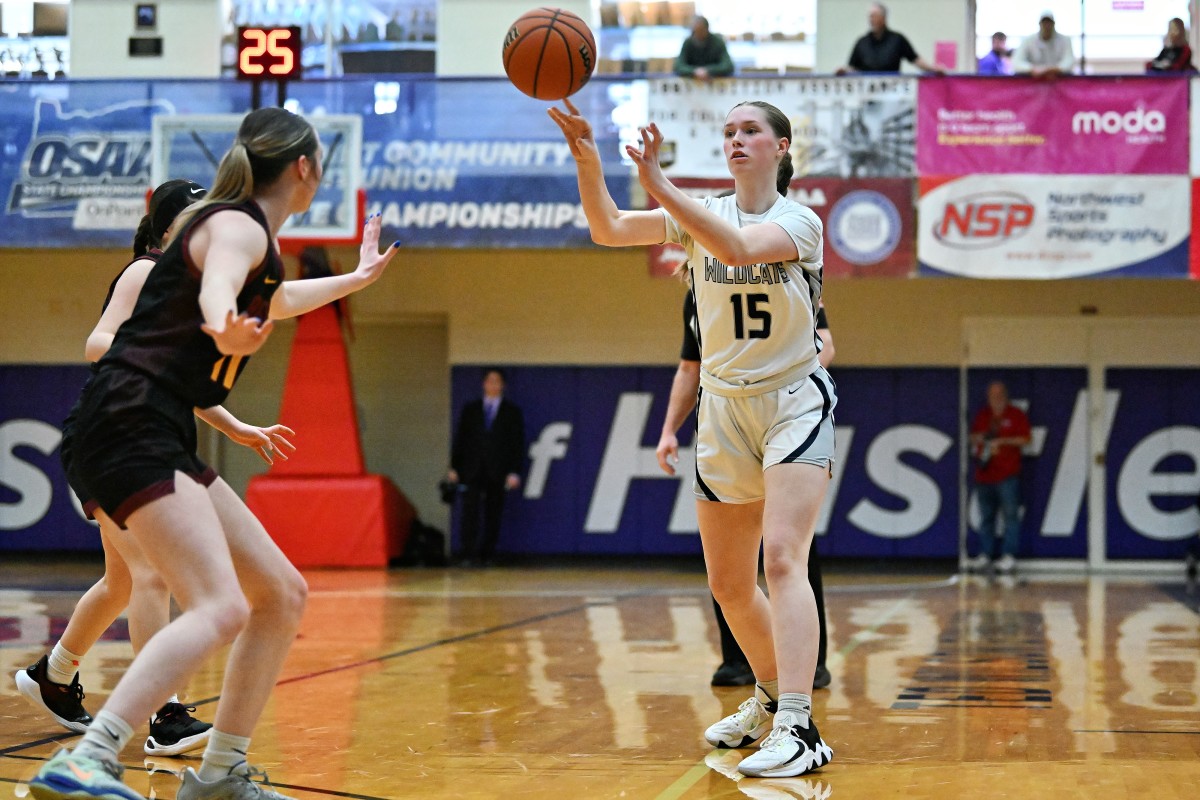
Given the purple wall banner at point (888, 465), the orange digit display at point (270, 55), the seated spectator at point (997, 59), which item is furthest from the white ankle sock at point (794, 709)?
the seated spectator at point (997, 59)

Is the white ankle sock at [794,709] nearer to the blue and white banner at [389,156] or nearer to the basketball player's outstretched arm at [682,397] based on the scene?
the basketball player's outstretched arm at [682,397]

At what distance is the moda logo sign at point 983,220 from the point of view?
1256 cm

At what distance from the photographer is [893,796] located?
3.80m

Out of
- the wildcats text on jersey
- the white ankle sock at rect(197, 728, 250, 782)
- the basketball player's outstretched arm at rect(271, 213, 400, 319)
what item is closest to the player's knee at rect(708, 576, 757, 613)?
the wildcats text on jersey

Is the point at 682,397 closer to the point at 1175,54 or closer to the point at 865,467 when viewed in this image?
the point at 1175,54

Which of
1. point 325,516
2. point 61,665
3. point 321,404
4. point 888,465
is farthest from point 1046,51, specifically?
point 61,665

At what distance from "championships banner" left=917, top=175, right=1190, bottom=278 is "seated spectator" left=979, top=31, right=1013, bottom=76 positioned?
183cm

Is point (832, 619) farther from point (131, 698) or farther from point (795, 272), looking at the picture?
point (131, 698)

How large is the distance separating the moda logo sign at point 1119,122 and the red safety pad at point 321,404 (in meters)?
7.26

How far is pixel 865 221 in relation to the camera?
1262cm

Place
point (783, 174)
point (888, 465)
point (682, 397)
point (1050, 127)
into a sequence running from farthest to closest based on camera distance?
point (888, 465) < point (1050, 127) < point (682, 397) < point (783, 174)

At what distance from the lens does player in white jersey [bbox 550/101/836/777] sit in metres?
4.16

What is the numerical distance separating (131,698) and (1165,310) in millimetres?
13426

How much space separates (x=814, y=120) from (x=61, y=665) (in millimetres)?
9471
